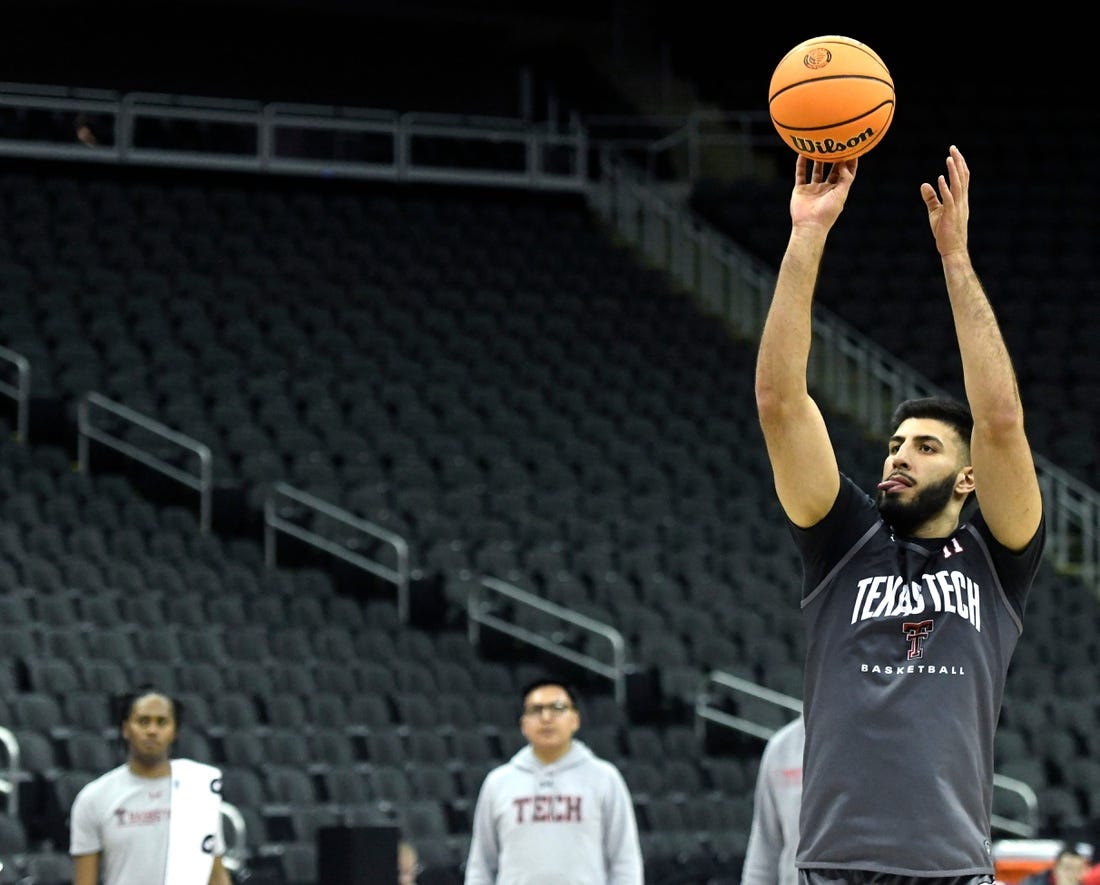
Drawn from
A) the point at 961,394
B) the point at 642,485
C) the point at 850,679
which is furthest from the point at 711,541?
the point at 850,679

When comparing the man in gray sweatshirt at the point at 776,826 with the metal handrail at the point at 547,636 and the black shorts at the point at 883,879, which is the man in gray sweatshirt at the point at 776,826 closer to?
the black shorts at the point at 883,879

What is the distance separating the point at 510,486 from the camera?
16.3 m

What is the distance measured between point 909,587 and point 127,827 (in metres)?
4.11

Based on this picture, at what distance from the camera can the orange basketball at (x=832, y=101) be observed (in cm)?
389

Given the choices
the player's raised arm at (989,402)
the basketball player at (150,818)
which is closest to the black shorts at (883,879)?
the player's raised arm at (989,402)

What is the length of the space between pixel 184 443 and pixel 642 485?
3.95 meters

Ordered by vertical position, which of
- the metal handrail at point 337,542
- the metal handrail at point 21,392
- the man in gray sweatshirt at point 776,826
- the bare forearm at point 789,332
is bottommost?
the man in gray sweatshirt at point 776,826

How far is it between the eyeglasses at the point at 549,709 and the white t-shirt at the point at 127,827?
1256mm

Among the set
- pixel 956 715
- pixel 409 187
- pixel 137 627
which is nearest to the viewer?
pixel 956 715

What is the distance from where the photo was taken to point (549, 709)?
24.3 feet

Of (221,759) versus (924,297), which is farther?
(924,297)

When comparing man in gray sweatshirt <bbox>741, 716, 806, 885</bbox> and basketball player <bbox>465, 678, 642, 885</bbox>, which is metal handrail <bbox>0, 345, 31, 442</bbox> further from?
man in gray sweatshirt <bbox>741, 716, 806, 885</bbox>

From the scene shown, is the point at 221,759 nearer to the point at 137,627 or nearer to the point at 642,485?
the point at 137,627

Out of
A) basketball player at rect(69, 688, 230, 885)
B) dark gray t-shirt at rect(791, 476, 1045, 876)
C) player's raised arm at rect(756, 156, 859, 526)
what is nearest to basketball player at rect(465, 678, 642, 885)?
basketball player at rect(69, 688, 230, 885)
